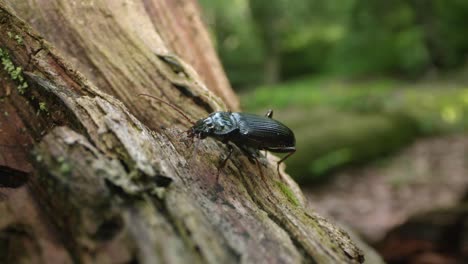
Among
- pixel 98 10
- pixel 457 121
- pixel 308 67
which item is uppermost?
pixel 98 10

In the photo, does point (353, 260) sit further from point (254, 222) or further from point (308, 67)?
point (308, 67)

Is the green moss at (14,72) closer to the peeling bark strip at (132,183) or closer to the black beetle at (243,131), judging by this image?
the peeling bark strip at (132,183)

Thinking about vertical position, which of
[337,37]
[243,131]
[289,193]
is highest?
[243,131]

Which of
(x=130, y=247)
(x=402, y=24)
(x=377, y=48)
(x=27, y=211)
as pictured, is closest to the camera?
(x=130, y=247)

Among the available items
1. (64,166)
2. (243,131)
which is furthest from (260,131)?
(64,166)

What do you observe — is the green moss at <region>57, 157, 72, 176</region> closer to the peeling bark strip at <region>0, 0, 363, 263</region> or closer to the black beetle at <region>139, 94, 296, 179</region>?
the peeling bark strip at <region>0, 0, 363, 263</region>

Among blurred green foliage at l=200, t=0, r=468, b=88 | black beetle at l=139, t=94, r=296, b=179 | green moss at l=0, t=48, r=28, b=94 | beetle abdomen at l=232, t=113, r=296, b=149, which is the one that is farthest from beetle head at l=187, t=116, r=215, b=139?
blurred green foliage at l=200, t=0, r=468, b=88

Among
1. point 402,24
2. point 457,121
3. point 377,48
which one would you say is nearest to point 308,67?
point 377,48

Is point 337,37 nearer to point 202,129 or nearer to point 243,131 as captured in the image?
point 243,131
